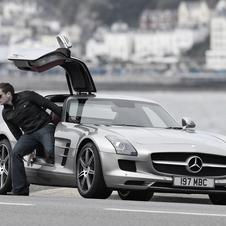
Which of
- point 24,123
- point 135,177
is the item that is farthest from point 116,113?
point 135,177

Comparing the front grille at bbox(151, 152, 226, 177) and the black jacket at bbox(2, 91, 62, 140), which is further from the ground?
the black jacket at bbox(2, 91, 62, 140)

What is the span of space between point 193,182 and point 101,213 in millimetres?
1543

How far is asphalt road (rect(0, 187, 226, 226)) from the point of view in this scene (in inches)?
217

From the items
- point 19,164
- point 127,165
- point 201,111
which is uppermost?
point 127,165

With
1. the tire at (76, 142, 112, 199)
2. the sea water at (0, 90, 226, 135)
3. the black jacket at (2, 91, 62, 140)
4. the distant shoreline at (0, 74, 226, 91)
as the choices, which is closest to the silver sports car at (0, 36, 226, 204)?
the tire at (76, 142, 112, 199)

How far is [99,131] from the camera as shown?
7.56 metres

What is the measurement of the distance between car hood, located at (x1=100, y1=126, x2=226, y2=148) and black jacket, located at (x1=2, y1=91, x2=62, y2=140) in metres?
0.99

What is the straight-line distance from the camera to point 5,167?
8.78 metres

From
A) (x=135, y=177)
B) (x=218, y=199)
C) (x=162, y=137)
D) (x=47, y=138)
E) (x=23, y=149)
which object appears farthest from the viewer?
(x=23, y=149)

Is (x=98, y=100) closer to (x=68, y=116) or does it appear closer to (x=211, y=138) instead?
(x=68, y=116)

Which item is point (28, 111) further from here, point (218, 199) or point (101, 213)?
point (101, 213)

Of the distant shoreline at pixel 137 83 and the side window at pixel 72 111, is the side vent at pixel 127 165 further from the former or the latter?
the distant shoreline at pixel 137 83

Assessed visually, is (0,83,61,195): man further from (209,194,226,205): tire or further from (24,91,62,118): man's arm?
(209,194,226,205): tire

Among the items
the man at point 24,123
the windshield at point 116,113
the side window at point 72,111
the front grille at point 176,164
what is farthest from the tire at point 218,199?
the man at point 24,123
